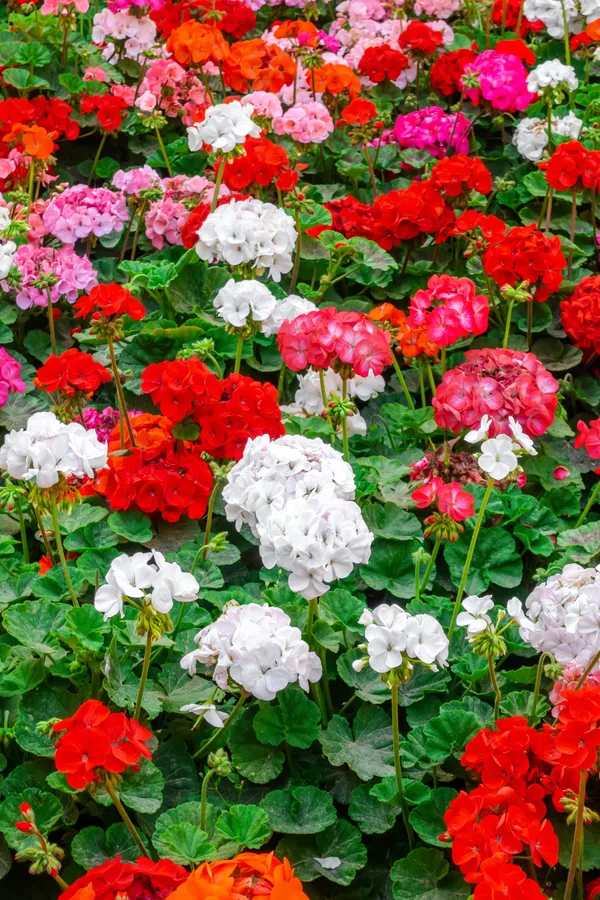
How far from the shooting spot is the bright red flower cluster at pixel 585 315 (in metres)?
3.16

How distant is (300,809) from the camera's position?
6.49ft

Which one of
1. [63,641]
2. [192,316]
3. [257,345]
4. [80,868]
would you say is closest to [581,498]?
[257,345]

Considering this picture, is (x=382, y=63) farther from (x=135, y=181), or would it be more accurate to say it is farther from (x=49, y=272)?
(x=49, y=272)

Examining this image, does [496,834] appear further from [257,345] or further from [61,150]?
[61,150]

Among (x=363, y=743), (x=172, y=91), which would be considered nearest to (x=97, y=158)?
(x=172, y=91)

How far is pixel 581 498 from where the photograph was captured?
10.0 feet

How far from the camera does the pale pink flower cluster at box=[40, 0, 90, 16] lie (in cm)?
436

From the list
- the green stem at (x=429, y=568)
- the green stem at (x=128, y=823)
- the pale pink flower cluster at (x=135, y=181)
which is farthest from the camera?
the pale pink flower cluster at (x=135, y=181)

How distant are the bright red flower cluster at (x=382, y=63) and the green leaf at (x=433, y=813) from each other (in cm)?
308

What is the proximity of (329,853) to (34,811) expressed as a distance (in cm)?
54

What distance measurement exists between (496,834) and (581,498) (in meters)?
1.53

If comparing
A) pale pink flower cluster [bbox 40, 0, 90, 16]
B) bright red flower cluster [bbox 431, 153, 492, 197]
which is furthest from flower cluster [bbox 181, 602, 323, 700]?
pale pink flower cluster [bbox 40, 0, 90, 16]

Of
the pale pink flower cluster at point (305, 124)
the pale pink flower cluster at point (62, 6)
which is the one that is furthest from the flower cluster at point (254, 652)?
the pale pink flower cluster at point (62, 6)

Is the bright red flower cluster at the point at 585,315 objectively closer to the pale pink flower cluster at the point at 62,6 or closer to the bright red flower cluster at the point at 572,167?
the bright red flower cluster at the point at 572,167
